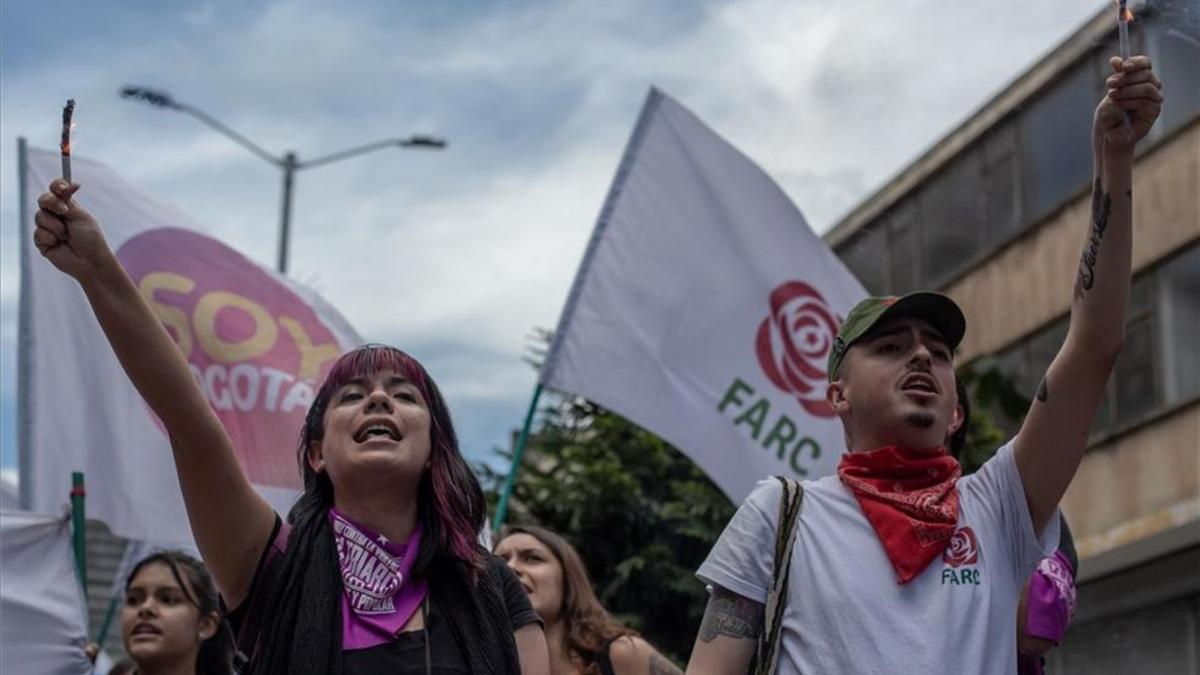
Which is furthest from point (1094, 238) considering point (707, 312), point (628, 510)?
point (628, 510)

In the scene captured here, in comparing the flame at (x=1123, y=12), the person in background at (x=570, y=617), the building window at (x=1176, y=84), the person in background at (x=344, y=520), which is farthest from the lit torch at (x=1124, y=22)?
the building window at (x=1176, y=84)

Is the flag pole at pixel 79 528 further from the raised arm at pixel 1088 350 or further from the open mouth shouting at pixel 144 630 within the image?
the raised arm at pixel 1088 350

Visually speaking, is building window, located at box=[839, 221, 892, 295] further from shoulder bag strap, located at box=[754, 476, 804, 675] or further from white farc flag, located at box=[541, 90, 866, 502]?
shoulder bag strap, located at box=[754, 476, 804, 675]

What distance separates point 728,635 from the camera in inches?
155

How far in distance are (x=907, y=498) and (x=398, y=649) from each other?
974mm

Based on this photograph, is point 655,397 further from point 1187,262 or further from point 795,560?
point 1187,262

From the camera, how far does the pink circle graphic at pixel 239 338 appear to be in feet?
29.4

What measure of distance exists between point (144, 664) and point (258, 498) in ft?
7.42

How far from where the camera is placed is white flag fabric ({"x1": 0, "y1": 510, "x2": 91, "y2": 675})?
6.71 m

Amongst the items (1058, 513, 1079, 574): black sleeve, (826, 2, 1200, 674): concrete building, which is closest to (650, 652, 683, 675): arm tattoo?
(1058, 513, 1079, 574): black sleeve

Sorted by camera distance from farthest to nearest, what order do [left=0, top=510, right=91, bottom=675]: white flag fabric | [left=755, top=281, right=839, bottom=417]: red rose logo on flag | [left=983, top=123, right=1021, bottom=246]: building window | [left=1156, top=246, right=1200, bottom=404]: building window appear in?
[left=983, top=123, right=1021, bottom=246]: building window
[left=1156, top=246, right=1200, bottom=404]: building window
[left=755, top=281, right=839, bottom=417]: red rose logo on flag
[left=0, top=510, right=91, bottom=675]: white flag fabric

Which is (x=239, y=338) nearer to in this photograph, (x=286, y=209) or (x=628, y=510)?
(x=628, y=510)

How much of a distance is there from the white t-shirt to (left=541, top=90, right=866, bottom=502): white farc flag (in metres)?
4.72

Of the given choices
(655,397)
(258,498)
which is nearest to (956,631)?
(258,498)
